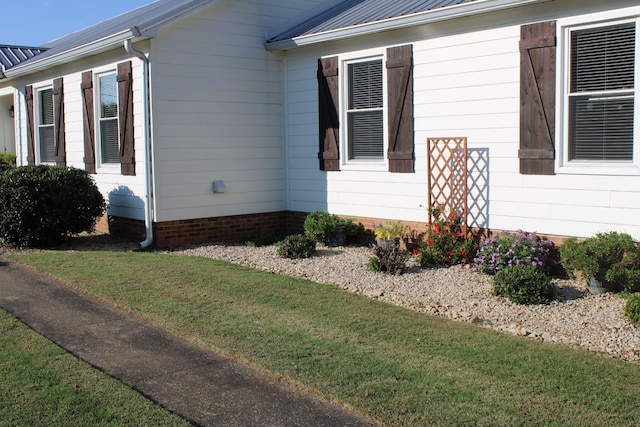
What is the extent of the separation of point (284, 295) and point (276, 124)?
199 inches

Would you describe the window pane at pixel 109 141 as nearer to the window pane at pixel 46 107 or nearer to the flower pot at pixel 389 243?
the window pane at pixel 46 107

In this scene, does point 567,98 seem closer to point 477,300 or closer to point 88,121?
point 477,300

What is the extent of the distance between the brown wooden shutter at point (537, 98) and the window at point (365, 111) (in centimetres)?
252

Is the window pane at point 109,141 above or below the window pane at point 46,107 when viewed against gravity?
below

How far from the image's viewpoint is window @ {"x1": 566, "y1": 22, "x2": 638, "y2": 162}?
25.0 ft

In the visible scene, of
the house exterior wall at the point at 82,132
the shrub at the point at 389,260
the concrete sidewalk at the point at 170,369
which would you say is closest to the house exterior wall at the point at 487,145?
the shrub at the point at 389,260

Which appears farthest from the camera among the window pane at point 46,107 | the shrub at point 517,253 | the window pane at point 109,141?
the window pane at point 46,107

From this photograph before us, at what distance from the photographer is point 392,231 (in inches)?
385

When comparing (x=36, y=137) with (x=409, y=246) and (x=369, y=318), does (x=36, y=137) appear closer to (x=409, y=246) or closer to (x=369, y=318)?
(x=409, y=246)

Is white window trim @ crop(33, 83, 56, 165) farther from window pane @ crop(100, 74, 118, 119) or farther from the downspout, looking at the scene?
the downspout

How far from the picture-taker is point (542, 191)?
8359 millimetres

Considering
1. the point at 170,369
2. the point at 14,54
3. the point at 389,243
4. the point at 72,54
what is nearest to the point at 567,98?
the point at 389,243

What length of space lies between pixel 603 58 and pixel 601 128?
0.78 metres

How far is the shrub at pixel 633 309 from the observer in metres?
6.27
